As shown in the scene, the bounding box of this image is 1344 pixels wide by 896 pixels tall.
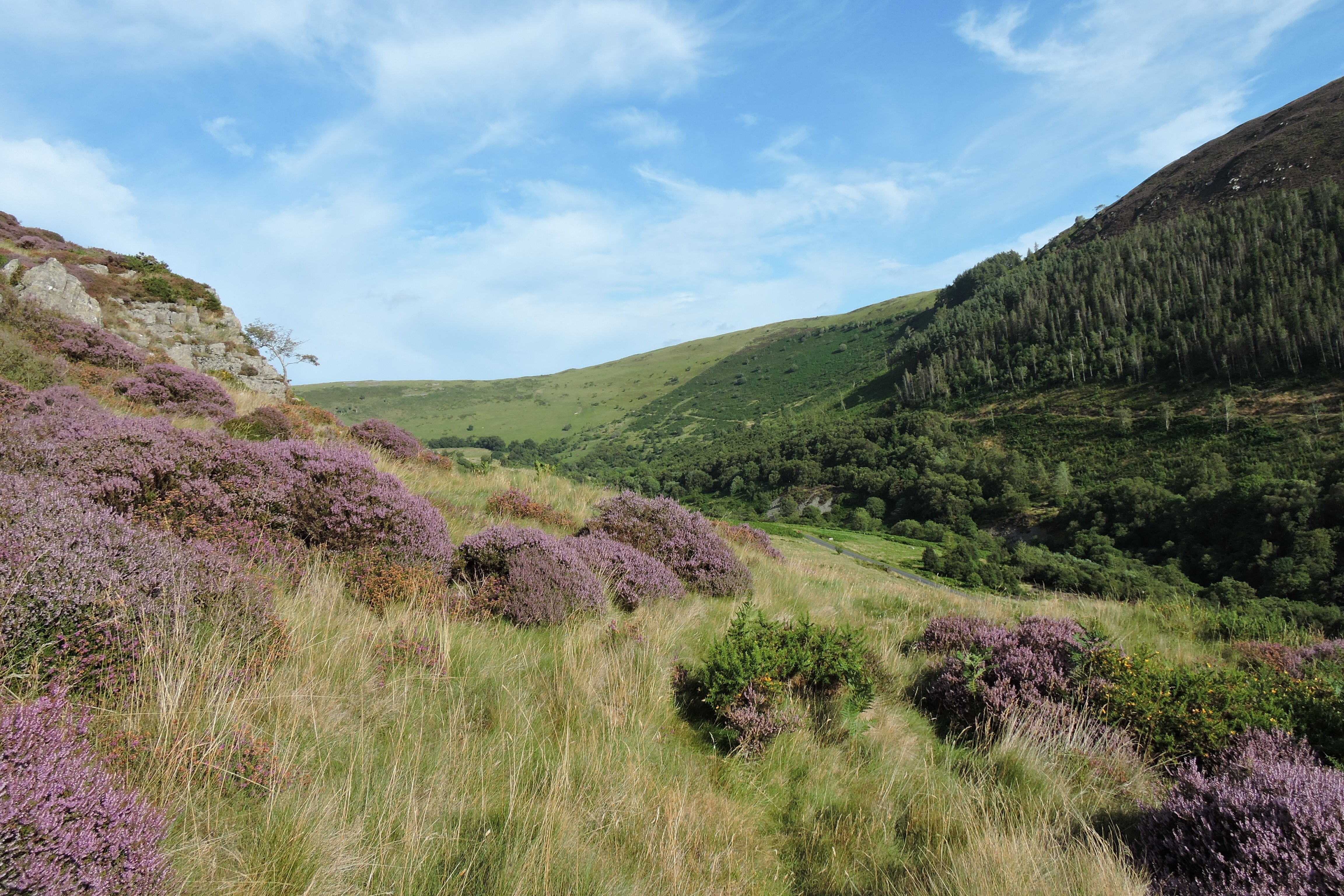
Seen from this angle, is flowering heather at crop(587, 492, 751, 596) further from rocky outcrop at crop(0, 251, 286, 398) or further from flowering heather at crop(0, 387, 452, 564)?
rocky outcrop at crop(0, 251, 286, 398)

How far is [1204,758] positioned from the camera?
14.4ft

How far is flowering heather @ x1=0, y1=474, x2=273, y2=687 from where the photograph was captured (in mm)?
2846

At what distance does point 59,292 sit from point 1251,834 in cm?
2973

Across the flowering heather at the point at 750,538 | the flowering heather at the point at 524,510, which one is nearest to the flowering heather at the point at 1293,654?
the flowering heather at the point at 750,538

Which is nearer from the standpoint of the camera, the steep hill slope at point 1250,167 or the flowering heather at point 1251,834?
the flowering heather at point 1251,834

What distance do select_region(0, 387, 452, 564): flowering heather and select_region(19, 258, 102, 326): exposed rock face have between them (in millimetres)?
16100

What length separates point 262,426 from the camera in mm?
12633

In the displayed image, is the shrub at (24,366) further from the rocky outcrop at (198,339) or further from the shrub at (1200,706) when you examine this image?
the shrub at (1200,706)

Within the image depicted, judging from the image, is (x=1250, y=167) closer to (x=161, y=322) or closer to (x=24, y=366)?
(x=161, y=322)

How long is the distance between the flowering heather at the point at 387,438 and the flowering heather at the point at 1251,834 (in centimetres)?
1508

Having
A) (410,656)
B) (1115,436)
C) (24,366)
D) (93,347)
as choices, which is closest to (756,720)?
(410,656)

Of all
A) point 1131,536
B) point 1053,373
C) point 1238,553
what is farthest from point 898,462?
point 1238,553

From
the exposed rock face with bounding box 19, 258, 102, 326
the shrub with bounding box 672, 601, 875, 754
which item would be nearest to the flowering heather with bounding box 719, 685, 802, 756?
the shrub with bounding box 672, 601, 875, 754

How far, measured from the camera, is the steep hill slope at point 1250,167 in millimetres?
133000
